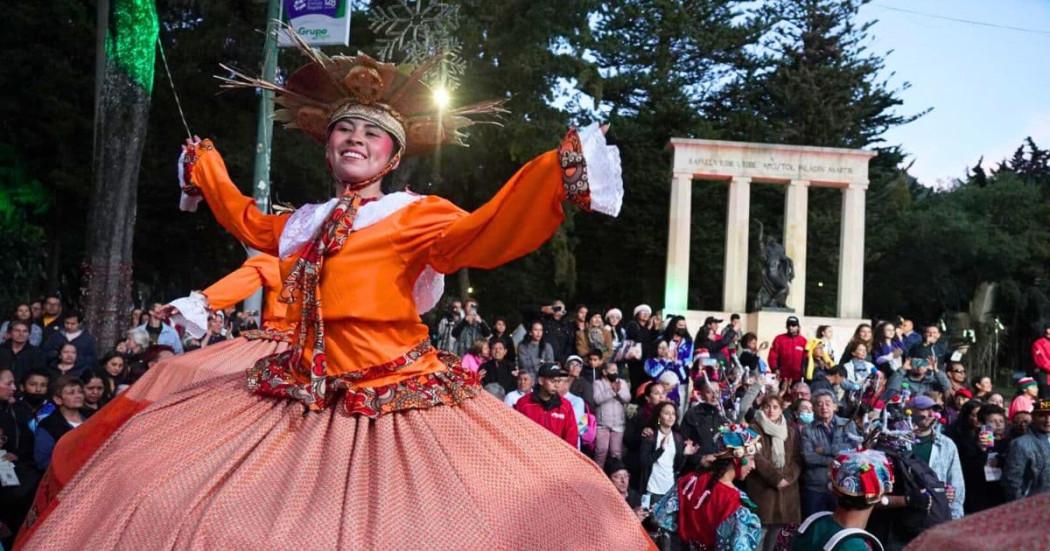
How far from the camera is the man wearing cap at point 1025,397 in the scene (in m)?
11.1

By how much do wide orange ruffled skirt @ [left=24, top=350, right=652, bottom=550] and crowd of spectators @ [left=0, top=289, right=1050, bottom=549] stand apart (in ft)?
4.65

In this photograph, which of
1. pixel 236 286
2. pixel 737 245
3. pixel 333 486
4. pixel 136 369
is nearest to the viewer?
pixel 333 486

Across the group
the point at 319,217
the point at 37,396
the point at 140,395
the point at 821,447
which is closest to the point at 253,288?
the point at 140,395

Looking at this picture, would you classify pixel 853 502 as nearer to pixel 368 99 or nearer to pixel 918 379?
pixel 368 99

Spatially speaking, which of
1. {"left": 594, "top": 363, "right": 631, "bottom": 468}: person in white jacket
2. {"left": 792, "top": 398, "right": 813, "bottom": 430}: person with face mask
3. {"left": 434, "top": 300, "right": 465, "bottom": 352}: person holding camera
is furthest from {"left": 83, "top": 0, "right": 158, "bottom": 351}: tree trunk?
{"left": 792, "top": 398, "right": 813, "bottom": 430}: person with face mask

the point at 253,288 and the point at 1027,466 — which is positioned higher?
the point at 253,288

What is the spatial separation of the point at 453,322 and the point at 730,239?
11603mm

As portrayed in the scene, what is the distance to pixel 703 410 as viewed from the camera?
32.8 ft

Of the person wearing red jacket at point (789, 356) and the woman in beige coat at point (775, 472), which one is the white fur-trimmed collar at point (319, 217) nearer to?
the woman in beige coat at point (775, 472)

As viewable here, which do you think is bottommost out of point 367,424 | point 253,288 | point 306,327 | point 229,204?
point 367,424

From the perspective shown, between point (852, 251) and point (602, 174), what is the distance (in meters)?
24.6

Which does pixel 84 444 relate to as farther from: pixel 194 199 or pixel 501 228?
pixel 501 228

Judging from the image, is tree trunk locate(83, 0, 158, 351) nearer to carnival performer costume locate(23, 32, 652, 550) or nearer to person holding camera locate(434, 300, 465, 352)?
person holding camera locate(434, 300, 465, 352)

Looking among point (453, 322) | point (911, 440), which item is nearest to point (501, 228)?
point (911, 440)
